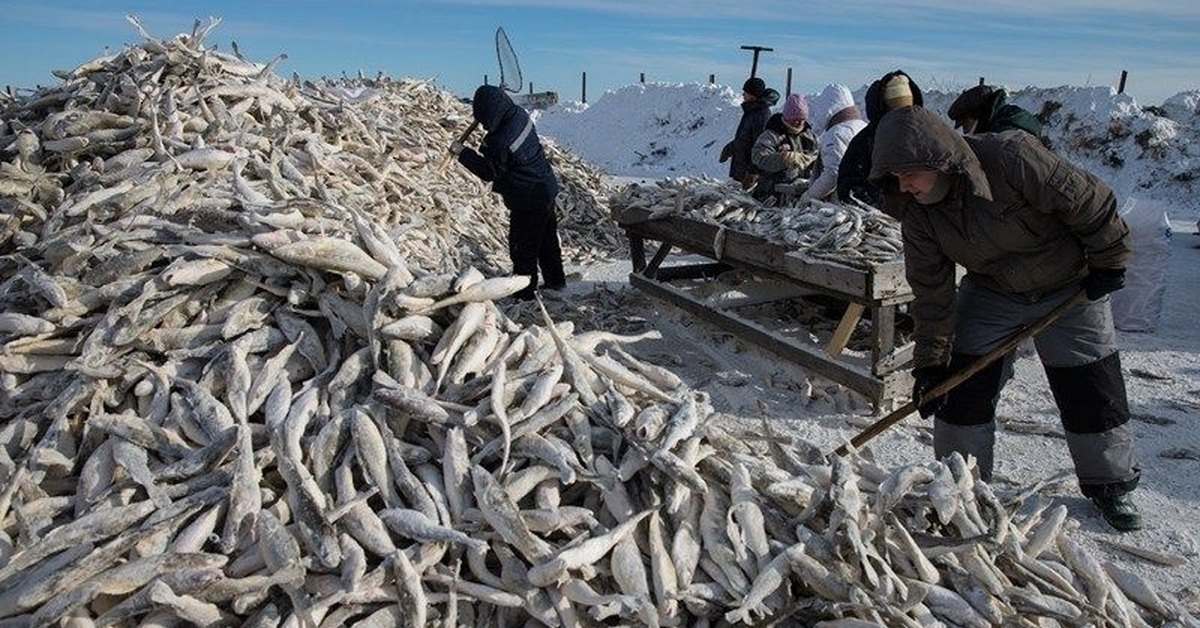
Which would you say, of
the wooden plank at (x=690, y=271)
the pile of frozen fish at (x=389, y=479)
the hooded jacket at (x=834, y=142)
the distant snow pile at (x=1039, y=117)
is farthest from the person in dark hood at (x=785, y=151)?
the distant snow pile at (x=1039, y=117)

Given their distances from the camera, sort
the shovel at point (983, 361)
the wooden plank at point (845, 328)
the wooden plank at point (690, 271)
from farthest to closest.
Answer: the wooden plank at point (690, 271) < the wooden plank at point (845, 328) < the shovel at point (983, 361)

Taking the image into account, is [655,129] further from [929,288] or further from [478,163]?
[929,288]

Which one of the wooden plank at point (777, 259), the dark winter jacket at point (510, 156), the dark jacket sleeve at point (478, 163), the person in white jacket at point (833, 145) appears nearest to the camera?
the wooden plank at point (777, 259)

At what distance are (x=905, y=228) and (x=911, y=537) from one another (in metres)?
1.43

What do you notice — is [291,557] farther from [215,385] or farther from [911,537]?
[911,537]

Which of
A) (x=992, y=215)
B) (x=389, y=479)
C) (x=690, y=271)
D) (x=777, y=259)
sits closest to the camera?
(x=389, y=479)

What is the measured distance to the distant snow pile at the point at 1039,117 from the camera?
14.9m

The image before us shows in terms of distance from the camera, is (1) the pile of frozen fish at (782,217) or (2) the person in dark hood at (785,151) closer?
(1) the pile of frozen fish at (782,217)

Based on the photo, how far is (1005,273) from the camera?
10.6 feet

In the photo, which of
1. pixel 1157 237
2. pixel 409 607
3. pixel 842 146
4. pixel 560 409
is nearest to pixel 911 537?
pixel 560 409

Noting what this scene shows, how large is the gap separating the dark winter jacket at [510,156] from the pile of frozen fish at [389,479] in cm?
345

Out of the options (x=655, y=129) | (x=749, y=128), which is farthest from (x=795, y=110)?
(x=655, y=129)

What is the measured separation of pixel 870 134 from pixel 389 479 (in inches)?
160

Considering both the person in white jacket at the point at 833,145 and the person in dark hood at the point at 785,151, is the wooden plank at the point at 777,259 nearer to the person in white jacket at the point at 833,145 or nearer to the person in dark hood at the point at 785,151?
the person in white jacket at the point at 833,145
